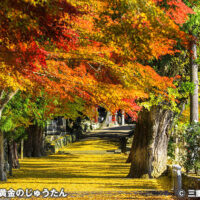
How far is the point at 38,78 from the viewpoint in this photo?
15.1m

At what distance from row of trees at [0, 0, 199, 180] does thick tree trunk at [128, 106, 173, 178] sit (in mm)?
49

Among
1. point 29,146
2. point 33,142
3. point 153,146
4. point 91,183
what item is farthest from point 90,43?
point 29,146

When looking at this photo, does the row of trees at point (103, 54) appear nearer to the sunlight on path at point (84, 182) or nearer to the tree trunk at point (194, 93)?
the tree trunk at point (194, 93)

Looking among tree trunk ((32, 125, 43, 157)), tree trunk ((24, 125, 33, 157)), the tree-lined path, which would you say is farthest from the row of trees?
tree trunk ((24, 125, 33, 157))

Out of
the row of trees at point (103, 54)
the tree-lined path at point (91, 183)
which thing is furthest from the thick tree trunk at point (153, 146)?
the tree-lined path at point (91, 183)

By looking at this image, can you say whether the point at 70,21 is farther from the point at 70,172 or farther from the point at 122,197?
the point at 70,172

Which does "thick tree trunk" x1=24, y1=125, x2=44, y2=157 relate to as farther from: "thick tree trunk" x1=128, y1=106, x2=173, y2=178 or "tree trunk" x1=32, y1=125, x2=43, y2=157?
"thick tree trunk" x1=128, y1=106, x2=173, y2=178

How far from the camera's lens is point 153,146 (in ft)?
63.1

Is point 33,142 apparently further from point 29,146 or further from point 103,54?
point 103,54

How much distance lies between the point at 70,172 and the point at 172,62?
915 cm

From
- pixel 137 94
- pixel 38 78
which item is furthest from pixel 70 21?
pixel 137 94

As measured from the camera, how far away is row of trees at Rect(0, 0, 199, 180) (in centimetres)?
1033

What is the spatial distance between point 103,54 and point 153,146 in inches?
236

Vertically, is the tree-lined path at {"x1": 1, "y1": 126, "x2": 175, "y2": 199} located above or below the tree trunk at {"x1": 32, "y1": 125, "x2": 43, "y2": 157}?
below
